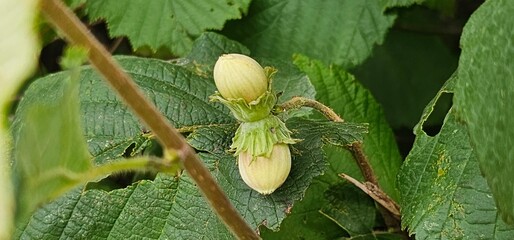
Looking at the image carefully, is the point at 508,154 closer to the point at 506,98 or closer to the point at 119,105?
the point at 506,98

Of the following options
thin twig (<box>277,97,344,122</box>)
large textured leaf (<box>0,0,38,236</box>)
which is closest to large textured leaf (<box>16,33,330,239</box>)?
thin twig (<box>277,97,344,122</box>)

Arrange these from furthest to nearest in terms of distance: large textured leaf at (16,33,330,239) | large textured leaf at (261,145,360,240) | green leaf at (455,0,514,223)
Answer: large textured leaf at (261,145,360,240) < large textured leaf at (16,33,330,239) < green leaf at (455,0,514,223)

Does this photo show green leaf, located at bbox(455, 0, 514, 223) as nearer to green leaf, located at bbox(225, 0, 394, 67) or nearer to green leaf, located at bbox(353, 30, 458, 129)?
green leaf, located at bbox(225, 0, 394, 67)

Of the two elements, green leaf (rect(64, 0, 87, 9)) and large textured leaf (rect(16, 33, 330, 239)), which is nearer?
large textured leaf (rect(16, 33, 330, 239))

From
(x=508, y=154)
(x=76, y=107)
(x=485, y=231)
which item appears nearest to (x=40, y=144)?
(x=76, y=107)

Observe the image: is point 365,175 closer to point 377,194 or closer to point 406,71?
point 377,194

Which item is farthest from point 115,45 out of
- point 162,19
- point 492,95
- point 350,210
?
point 492,95
